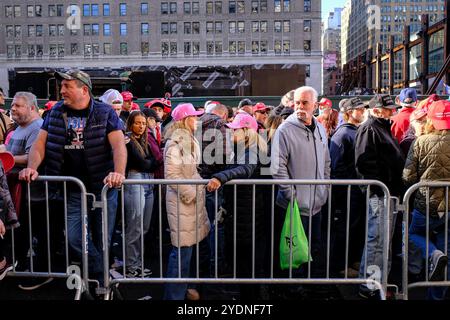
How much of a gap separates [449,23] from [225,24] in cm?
6502

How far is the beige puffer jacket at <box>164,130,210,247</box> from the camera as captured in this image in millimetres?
4141

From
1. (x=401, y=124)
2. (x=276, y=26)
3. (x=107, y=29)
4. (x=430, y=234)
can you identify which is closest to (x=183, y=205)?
(x=430, y=234)

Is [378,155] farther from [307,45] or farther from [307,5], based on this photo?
[307,5]

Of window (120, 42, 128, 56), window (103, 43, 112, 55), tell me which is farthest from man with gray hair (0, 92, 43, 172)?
window (103, 43, 112, 55)

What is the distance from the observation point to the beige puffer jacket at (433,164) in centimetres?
411

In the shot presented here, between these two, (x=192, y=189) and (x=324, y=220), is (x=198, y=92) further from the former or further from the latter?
(x=192, y=189)

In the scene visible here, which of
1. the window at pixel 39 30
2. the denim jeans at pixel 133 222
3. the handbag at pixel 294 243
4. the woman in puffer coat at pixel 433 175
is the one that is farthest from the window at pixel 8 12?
the woman in puffer coat at pixel 433 175

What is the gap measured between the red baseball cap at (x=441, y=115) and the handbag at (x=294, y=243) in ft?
4.68

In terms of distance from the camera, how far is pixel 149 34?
3093 inches

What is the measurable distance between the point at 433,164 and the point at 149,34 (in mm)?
78657

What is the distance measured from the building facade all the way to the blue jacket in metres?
75.2

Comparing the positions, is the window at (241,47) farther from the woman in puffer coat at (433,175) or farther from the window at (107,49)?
the woman in puffer coat at (433,175)
